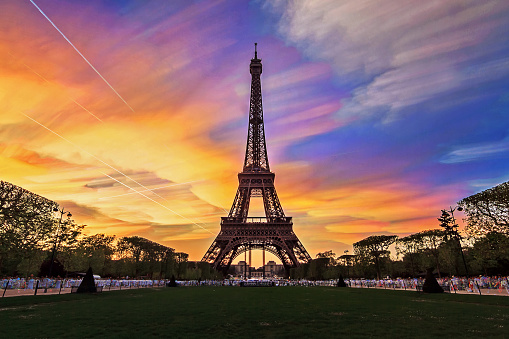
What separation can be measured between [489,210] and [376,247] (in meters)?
28.2

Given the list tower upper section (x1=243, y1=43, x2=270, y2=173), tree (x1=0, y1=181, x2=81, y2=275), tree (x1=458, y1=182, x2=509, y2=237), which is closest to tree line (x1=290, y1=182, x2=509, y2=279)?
tree (x1=458, y1=182, x2=509, y2=237)

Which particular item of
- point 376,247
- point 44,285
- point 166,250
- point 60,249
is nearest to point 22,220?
point 44,285

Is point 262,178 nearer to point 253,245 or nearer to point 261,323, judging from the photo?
point 253,245

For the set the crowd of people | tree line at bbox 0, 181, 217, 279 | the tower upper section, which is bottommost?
the crowd of people

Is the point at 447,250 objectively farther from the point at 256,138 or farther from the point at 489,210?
the point at 256,138

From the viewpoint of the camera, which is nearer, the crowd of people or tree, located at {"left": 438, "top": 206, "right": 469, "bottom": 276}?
the crowd of people

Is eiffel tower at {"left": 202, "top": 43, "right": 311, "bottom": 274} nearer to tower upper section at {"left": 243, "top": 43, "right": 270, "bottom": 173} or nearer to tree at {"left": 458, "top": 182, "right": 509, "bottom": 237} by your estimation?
tower upper section at {"left": 243, "top": 43, "right": 270, "bottom": 173}

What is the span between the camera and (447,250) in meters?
47.9

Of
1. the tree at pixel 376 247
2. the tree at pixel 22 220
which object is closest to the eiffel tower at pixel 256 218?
the tree at pixel 376 247

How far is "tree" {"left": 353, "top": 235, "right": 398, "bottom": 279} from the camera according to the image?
5503 centimetres

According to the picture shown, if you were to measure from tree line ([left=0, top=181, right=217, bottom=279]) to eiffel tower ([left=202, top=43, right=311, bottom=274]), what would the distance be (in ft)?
22.8

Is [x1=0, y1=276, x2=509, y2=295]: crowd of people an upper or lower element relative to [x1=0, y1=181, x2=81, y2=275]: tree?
lower

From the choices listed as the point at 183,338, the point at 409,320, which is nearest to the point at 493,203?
the point at 409,320

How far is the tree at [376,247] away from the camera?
55.0m
